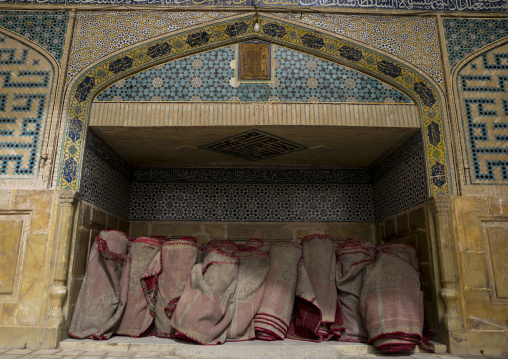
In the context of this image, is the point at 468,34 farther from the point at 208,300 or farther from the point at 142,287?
the point at 142,287

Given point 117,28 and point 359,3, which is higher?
point 359,3

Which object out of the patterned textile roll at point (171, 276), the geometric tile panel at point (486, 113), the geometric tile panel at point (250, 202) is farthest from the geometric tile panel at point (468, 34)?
the patterned textile roll at point (171, 276)

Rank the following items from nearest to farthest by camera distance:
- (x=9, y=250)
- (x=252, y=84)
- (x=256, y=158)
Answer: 1. (x=9, y=250)
2. (x=252, y=84)
3. (x=256, y=158)

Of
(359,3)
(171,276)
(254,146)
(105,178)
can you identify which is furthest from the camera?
(254,146)

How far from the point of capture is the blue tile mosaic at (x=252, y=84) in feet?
13.6

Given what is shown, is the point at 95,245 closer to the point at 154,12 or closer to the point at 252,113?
the point at 252,113

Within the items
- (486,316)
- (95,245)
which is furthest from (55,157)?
(486,316)

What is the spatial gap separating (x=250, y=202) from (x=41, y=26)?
10.5 feet

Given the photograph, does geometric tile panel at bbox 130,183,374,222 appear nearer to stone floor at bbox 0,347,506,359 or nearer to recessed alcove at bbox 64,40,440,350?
recessed alcove at bbox 64,40,440,350

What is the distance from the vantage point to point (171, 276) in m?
3.99

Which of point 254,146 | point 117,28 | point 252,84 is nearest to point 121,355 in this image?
point 254,146

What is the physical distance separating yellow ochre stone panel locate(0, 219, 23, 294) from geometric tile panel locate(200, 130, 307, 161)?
2.13 metres

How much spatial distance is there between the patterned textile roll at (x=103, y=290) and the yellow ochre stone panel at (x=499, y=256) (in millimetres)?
3580

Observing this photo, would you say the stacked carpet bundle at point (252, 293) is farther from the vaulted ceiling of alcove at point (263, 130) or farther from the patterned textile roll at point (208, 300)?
the vaulted ceiling of alcove at point (263, 130)
